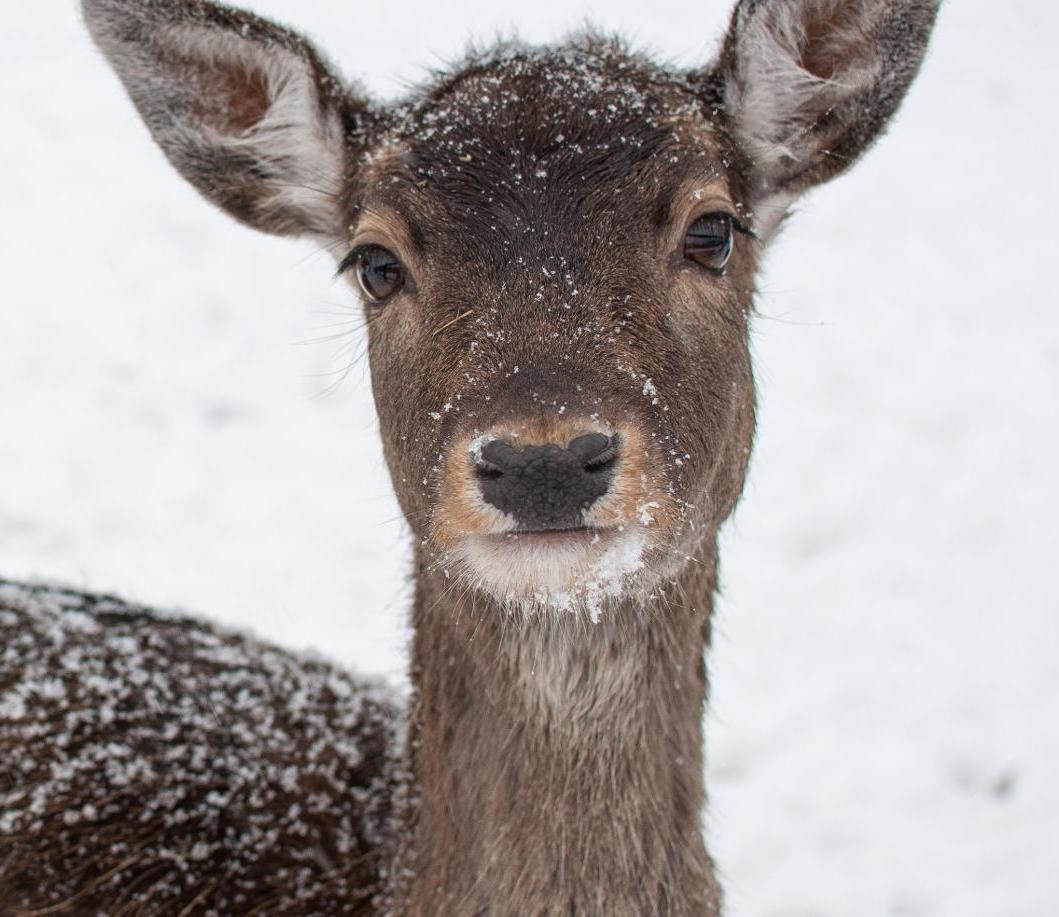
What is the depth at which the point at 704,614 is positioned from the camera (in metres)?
3.70

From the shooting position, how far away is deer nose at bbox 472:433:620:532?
279cm

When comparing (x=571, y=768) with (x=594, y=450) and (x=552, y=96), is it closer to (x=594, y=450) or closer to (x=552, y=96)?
(x=594, y=450)

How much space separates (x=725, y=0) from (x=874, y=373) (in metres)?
6.39

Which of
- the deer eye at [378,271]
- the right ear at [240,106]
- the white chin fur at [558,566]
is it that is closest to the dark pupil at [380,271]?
the deer eye at [378,271]

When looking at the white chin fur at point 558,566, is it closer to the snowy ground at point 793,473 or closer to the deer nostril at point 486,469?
the deer nostril at point 486,469

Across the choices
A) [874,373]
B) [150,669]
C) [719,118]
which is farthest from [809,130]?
[874,373]

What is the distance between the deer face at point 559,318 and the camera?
2.91 meters

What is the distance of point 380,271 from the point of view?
3.60 m

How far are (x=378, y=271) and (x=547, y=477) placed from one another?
A: 1.05 metres

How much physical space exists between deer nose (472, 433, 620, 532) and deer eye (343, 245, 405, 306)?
843 mm

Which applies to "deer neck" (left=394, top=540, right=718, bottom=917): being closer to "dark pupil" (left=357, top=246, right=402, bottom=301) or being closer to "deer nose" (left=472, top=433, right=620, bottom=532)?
"deer nose" (left=472, top=433, right=620, bottom=532)

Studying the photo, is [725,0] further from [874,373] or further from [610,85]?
[610,85]

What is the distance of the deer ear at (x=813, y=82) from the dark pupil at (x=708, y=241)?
1.45 feet

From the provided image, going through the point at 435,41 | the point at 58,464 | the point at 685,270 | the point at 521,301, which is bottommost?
the point at 521,301
